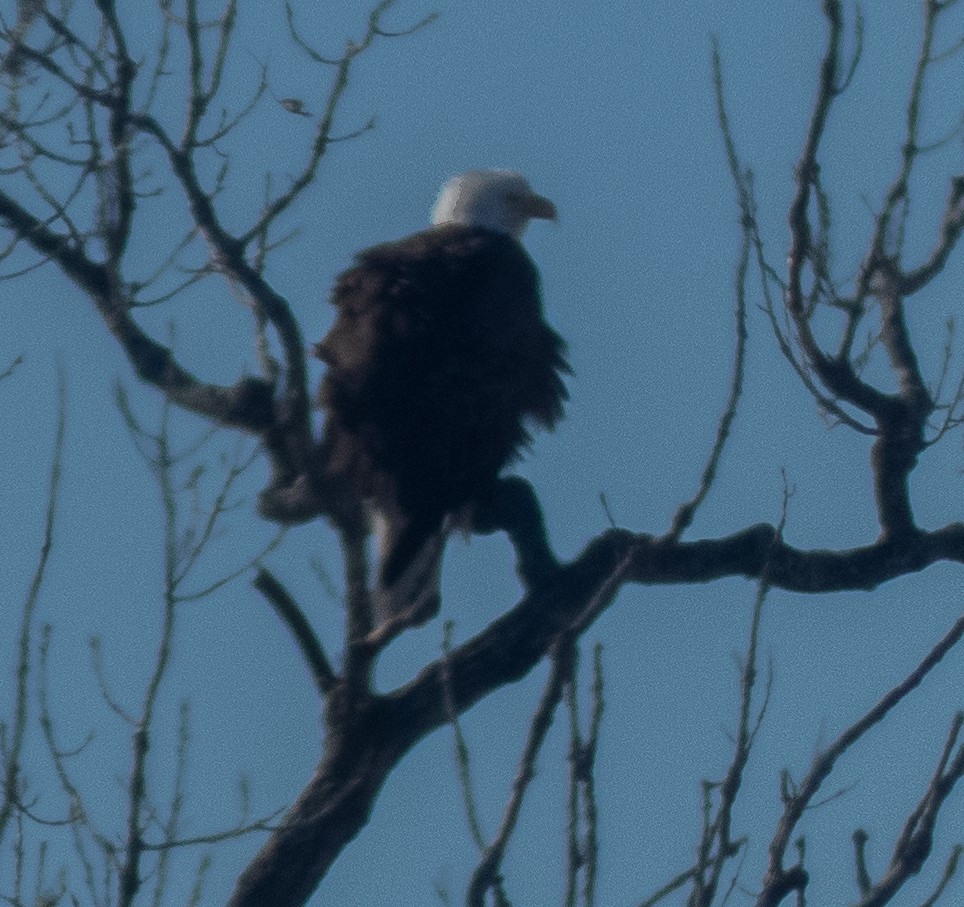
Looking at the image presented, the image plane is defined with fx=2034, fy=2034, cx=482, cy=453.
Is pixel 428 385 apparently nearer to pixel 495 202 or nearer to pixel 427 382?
pixel 427 382

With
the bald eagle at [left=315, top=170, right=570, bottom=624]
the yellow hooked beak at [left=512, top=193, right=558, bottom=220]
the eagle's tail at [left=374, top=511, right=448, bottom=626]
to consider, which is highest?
the yellow hooked beak at [left=512, top=193, right=558, bottom=220]

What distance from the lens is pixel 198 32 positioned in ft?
11.6

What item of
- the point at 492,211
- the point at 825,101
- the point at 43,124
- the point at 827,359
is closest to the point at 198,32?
the point at 43,124

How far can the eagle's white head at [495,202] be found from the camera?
646 cm

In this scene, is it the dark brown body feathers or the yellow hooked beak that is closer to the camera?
the dark brown body feathers

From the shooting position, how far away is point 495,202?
6.51 meters

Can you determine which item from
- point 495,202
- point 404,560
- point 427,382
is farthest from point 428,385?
point 495,202

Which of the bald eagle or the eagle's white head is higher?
the eagle's white head

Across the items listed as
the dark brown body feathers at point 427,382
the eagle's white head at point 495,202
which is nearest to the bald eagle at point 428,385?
the dark brown body feathers at point 427,382

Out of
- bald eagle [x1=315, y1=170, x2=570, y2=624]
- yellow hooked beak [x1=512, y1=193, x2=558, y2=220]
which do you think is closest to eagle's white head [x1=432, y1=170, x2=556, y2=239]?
yellow hooked beak [x1=512, y1=193, x2=558, y2=220]

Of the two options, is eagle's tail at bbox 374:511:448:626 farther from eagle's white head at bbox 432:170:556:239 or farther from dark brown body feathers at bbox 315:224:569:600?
eagle's white head at bbox 432:170:556:239

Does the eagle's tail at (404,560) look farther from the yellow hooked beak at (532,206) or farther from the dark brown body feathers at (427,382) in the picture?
the yellow hooked beak at (532,206)

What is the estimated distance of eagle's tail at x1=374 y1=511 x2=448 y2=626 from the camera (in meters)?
4.36

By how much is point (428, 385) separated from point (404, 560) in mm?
513
